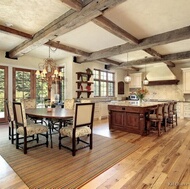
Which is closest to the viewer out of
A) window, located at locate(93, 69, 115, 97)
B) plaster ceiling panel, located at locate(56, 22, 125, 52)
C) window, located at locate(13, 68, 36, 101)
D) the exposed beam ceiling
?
the exposed beam ceiling

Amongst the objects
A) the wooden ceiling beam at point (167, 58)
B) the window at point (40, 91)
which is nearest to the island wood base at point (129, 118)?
the wooden ceiling beam at point (167, 58)

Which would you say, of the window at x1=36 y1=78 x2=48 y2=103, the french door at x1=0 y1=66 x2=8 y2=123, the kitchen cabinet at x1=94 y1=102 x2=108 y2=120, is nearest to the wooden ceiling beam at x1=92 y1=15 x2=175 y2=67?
the kitchen cabinet at x1=94 y1=102 x2=108 y2=120

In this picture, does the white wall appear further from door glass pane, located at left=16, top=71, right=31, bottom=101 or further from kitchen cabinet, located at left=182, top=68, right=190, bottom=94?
kitchen cabinet, located at left=182, top=68, right=190, bottom=94

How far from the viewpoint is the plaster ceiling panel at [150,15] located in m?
2.57

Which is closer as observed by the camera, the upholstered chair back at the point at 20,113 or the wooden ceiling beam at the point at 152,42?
the upholstered chair back at the point at 20,113

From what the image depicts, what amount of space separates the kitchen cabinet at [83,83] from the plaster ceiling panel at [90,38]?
152 centimetres

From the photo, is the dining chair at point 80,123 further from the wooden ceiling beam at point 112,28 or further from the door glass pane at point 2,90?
the door glass pane at point 2,90

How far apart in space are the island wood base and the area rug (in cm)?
97

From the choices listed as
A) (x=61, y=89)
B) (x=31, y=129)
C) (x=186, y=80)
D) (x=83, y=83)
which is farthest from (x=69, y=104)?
(x=186, y=80)

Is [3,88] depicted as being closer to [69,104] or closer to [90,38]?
[69,104]

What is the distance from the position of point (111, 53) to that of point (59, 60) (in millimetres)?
2837

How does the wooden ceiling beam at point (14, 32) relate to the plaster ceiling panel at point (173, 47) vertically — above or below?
below

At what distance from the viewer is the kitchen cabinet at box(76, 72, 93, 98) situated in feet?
20.7

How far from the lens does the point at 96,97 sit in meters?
7.22
